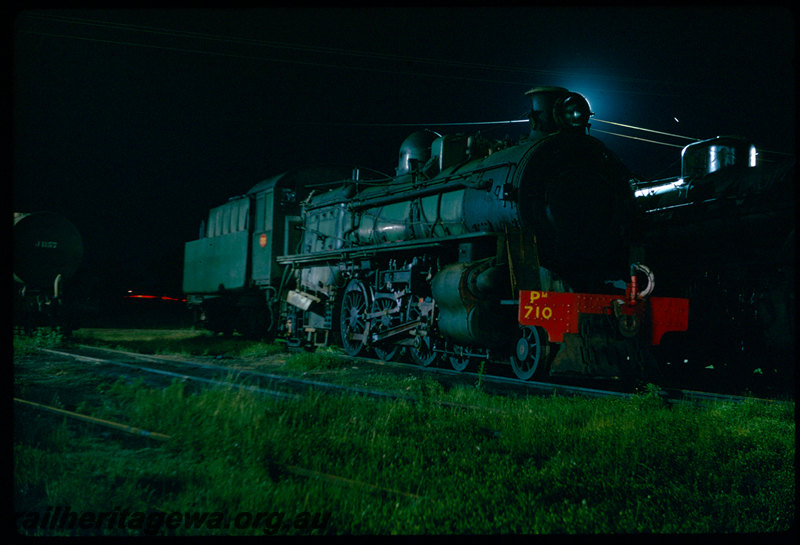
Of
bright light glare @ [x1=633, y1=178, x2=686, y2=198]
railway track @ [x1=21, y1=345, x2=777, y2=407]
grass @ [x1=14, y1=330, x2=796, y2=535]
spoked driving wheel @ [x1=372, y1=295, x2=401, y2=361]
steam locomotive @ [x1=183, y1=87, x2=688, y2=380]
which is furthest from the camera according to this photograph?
spoked driving wheel @ [x1=372, y1=295, x2=401, y2=361]

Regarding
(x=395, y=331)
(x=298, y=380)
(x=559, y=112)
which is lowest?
(x=298, y=380)

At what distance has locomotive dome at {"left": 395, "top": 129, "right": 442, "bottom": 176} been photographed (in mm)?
10641

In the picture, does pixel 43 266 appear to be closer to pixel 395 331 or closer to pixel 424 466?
pixel 395 331

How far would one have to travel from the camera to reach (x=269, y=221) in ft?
46.1

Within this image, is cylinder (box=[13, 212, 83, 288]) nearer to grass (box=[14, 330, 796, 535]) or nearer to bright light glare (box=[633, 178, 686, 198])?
grass (box=[14, 330, 796, 535])

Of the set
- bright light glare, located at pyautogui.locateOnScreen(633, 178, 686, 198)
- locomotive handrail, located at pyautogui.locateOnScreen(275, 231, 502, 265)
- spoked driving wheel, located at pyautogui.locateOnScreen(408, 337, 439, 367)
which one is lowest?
spoked driving wheel, located at pyautogui.locateOnScreen(408, 337, 439, 367)

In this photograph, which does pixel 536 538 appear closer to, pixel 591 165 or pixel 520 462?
pixel 520 462

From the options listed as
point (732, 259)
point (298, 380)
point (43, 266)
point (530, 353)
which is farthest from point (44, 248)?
point (732, 259)

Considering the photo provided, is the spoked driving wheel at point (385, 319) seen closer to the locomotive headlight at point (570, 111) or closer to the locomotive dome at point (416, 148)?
the locomotive dome at point (416, 148)

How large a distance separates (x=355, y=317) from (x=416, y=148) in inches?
133

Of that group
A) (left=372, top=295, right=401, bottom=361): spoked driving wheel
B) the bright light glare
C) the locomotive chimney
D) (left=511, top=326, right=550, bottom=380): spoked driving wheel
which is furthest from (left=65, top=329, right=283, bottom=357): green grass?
the bright light glare

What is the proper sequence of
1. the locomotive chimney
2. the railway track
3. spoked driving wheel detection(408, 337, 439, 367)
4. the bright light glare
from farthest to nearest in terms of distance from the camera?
the bright light glare, spoked driving wheel detection(408, 337, 439, 367), the locomotive chimney, the railway track

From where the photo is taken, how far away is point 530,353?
7.94 meters

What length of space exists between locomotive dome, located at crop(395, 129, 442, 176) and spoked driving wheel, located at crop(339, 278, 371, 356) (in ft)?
7.72
